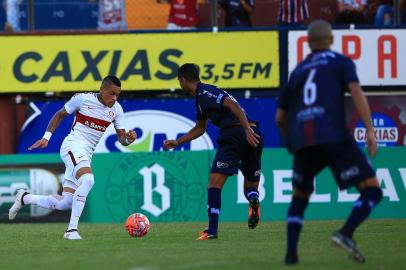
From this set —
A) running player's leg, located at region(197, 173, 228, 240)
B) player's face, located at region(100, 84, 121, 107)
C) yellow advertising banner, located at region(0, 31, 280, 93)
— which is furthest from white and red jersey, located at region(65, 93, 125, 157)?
yellow advertising banner, located at region(0, 31, 280, 93)

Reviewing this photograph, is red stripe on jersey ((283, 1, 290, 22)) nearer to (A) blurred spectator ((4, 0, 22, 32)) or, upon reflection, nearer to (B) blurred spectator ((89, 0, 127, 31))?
(B) blurred spectator ((89, 0, 127, 31))

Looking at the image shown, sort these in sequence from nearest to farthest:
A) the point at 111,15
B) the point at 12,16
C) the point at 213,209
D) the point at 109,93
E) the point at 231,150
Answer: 1. the point at 213,209
2. the point at 231,150
3. the point at 109,93
4. the point at 12,16
5. the point at 111,15

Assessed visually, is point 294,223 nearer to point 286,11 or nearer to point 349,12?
point 286,11

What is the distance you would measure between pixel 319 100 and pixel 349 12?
12.7 m

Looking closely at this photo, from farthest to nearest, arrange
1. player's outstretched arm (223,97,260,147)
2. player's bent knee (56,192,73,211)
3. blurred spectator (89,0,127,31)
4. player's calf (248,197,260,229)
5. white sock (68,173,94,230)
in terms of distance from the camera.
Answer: blurred spectator (89,0,127,31), player's calf (248,197,260,229), player's bent knee (56,192,73,211), white sock (68,173,94,230), player's outstretched arm (223,97,260,147)

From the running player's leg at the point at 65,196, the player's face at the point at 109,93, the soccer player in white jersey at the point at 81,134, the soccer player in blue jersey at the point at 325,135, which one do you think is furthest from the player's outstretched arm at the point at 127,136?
the soccer player in blue jersey at the point at 325,135

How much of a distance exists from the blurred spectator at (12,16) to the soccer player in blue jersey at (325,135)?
41.1ft

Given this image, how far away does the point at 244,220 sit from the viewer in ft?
63.4

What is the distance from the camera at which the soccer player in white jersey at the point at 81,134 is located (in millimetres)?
14445

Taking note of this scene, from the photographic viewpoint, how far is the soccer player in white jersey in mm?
14445

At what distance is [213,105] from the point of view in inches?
551

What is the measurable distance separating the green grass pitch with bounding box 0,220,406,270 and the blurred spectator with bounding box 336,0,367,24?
647 centimetres

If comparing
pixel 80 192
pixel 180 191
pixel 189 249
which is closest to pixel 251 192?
pixel 80 192

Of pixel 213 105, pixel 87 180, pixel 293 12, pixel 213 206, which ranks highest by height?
pixel 293 12
